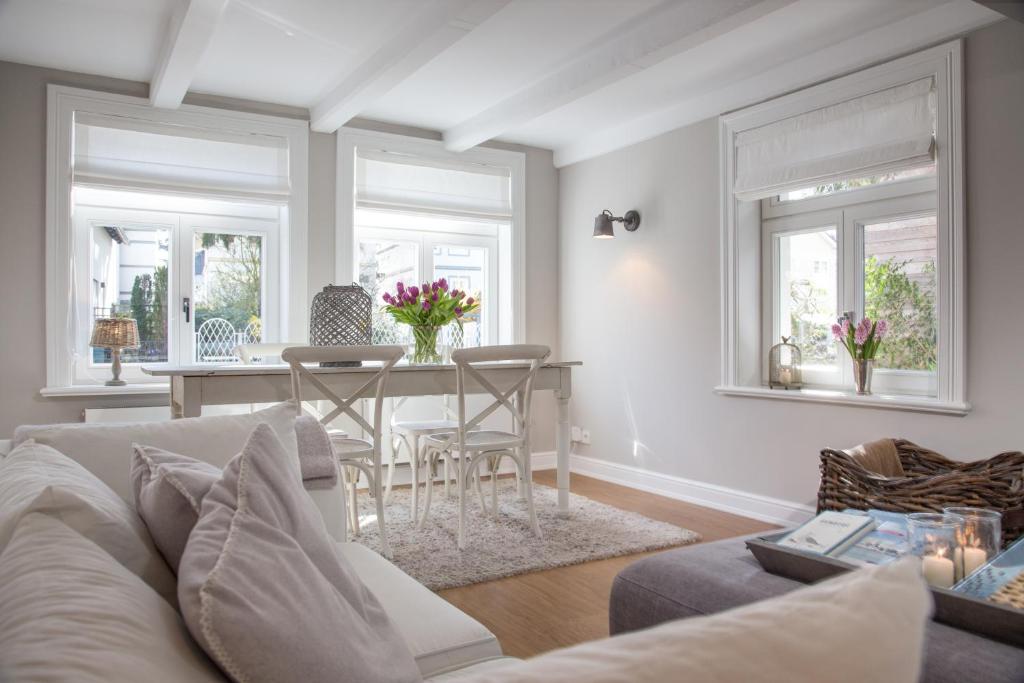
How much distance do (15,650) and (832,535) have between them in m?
1.42

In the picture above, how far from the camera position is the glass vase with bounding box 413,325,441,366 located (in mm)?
3533

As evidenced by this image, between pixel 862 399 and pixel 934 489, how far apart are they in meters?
1.11

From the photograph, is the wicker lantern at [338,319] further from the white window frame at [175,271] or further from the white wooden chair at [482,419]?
the white window frame at [175,271]

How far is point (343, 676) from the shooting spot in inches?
29.1

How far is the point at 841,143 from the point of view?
11.3 ft

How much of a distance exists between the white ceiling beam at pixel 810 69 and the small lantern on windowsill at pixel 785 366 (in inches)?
53.2

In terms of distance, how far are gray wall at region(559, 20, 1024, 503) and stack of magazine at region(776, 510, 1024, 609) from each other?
1.66 metres

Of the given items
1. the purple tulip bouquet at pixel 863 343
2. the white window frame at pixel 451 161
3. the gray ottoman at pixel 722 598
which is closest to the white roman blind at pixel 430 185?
the white window frame at pixel 451 161

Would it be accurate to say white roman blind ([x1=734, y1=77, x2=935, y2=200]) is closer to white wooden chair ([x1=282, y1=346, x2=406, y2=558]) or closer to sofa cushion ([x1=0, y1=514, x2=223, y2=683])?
white wooden chair ([x1=282, y1=346, x2=406, y2=558])

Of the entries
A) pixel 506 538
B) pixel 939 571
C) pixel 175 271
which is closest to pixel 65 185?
pixel 175 271

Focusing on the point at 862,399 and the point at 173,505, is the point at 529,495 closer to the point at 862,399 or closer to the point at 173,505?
the point at 862,399

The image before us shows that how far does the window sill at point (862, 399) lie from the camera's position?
3016 mm

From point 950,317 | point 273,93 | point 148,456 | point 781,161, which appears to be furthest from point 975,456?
point 273,93

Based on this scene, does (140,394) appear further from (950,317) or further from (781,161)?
(950,317)
